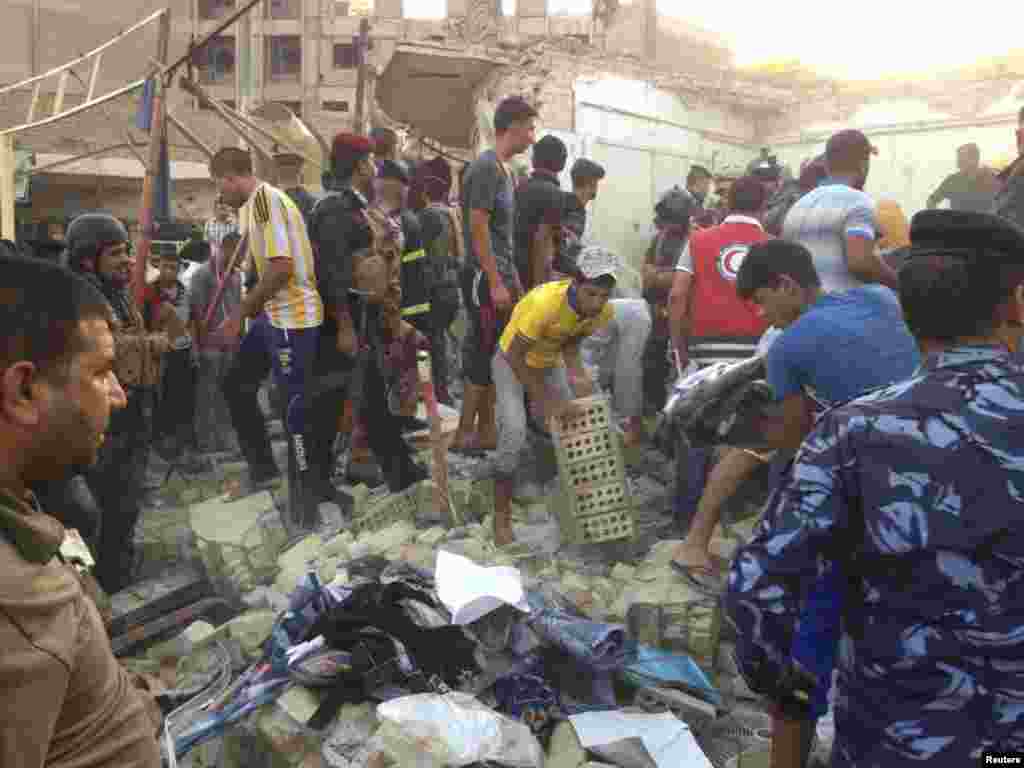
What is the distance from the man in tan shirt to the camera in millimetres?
1127

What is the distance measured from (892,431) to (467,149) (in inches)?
452

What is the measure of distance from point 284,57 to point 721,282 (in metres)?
42.8

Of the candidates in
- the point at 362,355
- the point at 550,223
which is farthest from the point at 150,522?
the point at 550,223

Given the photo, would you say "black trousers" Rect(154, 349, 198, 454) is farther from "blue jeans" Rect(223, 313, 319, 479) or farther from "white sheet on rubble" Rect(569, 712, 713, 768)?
"white sheet on rubble" Rect(569, 712, 713, 768)

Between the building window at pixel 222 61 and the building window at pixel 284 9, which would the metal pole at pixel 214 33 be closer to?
the building window at pixel 222 61

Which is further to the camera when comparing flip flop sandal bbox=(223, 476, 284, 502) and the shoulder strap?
the shoulder strap

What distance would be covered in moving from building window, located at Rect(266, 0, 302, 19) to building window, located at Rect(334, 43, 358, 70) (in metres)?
2.30

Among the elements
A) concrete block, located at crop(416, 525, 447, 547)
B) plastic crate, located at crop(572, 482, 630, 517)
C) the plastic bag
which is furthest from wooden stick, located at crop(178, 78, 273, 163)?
the plastic bag

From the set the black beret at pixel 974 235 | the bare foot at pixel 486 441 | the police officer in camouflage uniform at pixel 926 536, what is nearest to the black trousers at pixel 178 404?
the bare foot at pixel 486 441

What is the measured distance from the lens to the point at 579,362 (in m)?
5.02

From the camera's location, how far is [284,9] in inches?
1705

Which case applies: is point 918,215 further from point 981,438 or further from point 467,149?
point 467,149

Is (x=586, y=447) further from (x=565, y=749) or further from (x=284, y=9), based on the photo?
(x=284, y=9)

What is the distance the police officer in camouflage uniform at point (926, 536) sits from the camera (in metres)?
1.57
